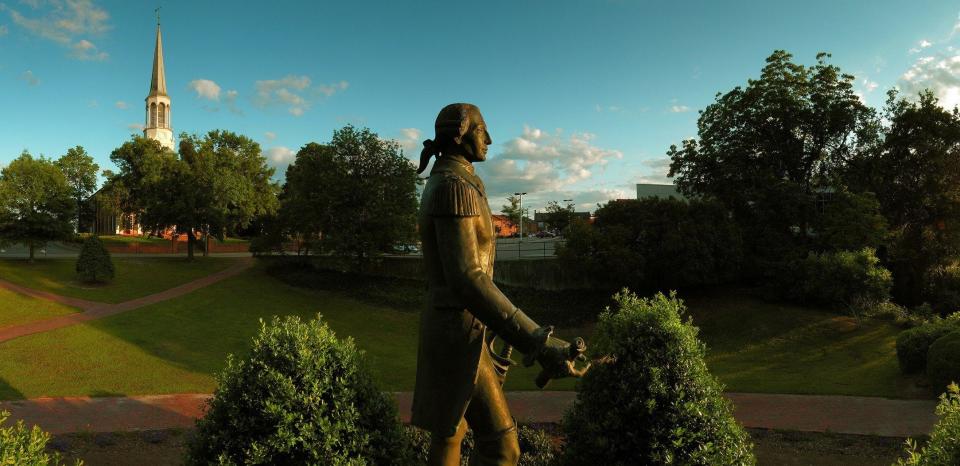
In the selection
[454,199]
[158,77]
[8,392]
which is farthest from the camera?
[158,77]

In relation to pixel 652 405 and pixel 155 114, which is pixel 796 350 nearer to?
pixel 652 405

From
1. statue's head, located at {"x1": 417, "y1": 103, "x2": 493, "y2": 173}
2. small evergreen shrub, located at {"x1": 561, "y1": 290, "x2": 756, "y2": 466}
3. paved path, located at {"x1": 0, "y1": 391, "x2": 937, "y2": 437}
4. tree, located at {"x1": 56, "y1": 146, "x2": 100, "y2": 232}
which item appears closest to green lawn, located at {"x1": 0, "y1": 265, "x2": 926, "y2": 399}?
paved path, located at {"x1": 0, "y1": 391, "x2": 937, "y2": 437}

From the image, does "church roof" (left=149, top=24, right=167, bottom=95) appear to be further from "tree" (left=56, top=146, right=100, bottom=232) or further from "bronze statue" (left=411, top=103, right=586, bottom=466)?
"bronze statue" (left=411, top=103, right=586, bottom=466)

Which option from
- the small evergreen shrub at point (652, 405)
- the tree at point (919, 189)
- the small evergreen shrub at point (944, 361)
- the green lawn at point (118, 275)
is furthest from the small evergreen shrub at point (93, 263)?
the tree at point (919, 189)

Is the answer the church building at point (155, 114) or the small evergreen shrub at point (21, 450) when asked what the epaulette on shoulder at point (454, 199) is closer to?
the small evergreen shrub at point (21, 450)

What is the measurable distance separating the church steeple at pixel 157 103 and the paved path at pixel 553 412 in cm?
5461

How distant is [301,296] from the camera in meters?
27.1

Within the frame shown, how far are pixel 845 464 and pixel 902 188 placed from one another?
1836 centimetres

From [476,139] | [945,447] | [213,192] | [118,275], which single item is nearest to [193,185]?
[213,192]

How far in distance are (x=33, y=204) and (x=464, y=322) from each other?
32.9 meters

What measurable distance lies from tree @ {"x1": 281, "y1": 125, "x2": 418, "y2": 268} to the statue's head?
22786 millimetres

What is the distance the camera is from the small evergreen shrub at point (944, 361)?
Answer: 10672 mm

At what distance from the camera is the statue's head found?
3414 mm

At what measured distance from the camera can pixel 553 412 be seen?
10.9 m
